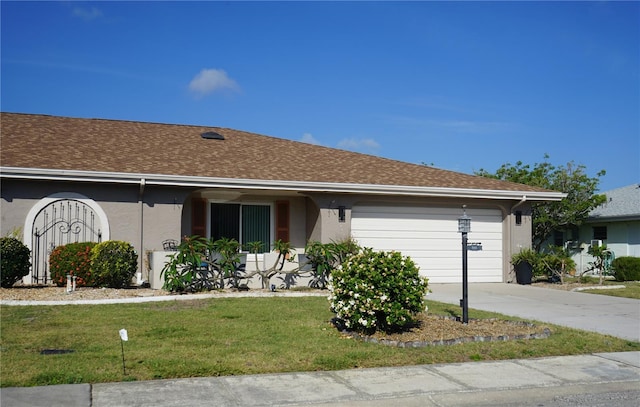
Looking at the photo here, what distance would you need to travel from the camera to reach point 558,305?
14.1 metres

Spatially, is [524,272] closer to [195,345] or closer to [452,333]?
[452,333]

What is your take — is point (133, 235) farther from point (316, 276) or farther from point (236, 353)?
point (236, 353)

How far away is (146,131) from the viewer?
65.7 ft

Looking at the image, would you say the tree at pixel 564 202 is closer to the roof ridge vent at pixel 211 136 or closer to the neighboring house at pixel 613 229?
the neighboring house at pixel 613 229

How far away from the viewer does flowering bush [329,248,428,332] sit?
31.0 feet

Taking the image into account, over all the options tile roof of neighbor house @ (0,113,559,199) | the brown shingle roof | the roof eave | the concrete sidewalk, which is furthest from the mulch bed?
the brown shingle roof

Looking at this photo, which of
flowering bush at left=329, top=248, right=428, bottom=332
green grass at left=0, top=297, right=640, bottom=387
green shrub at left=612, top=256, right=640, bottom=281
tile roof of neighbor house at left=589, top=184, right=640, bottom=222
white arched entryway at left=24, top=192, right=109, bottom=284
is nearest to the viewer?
green grass at left=0, top=297, right=640, bottom=387

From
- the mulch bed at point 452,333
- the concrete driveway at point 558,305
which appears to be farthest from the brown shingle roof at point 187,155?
the mulch bed at point 452,333

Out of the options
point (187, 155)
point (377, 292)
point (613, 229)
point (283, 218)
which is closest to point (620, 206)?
point (613, 229)

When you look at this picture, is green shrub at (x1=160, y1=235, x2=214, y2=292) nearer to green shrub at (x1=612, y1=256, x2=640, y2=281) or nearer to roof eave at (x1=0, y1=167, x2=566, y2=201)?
roof eave at (x1=0, y1=167, x2=566, y2=201)

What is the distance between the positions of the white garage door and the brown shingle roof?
97cm

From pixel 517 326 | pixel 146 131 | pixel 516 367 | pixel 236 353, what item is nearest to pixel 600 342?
pixel 517 326

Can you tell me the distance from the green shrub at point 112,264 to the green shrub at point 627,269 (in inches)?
622

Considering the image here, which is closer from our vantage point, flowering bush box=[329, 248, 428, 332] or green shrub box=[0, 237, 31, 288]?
flowering bush box=[329, 248, 428, 332]
